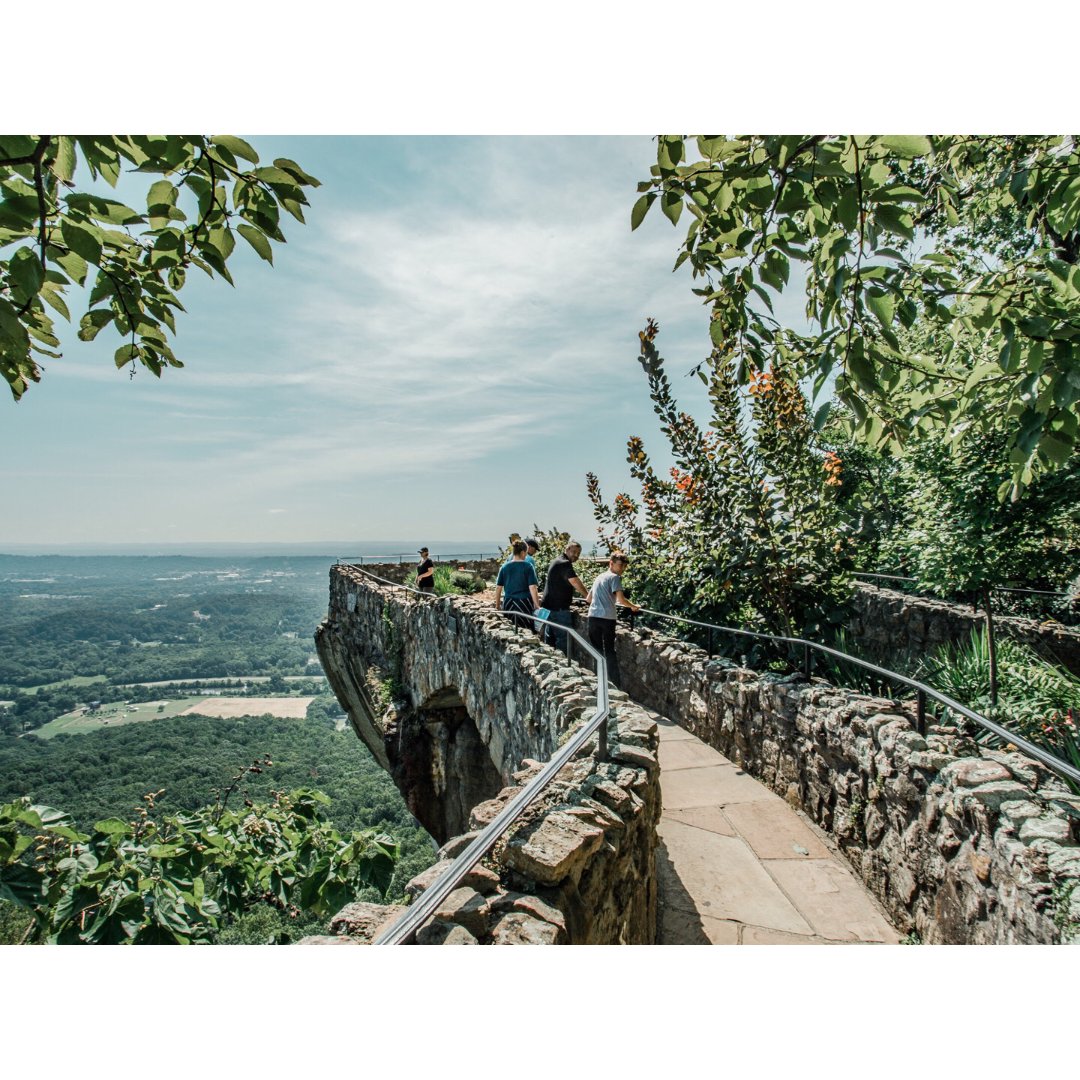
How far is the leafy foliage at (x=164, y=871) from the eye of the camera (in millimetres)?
2670

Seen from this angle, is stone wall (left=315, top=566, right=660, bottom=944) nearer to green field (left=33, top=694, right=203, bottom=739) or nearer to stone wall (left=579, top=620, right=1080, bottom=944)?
stone wall (left=579, top=620, right=1080, bottom=944)

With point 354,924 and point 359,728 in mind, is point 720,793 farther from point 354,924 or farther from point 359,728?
point 359,728

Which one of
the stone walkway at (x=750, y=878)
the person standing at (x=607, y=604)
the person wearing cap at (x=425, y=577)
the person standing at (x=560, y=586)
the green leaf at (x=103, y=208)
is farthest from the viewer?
the person wearing cap at (x=425, y=577)

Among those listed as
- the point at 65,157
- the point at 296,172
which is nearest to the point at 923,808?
the point at 296,172

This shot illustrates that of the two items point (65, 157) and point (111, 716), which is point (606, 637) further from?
point (111, 716)

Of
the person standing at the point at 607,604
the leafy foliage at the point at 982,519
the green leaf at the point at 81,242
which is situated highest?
the green leaf at the point at 81,242

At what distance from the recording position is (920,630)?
27.9ft

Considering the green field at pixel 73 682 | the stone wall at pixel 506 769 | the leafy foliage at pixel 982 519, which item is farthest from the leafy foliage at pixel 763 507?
the green field at pixel 73 682

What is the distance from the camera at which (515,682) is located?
6.77 meters

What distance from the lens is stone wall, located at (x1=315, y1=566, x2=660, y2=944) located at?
216cm

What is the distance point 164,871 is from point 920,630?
8814 millimetres

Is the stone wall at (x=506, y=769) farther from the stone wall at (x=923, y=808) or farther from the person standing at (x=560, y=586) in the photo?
the stone wall at (x=923, y=808)

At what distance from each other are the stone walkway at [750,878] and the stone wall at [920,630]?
9.17 feet

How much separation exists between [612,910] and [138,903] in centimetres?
202
